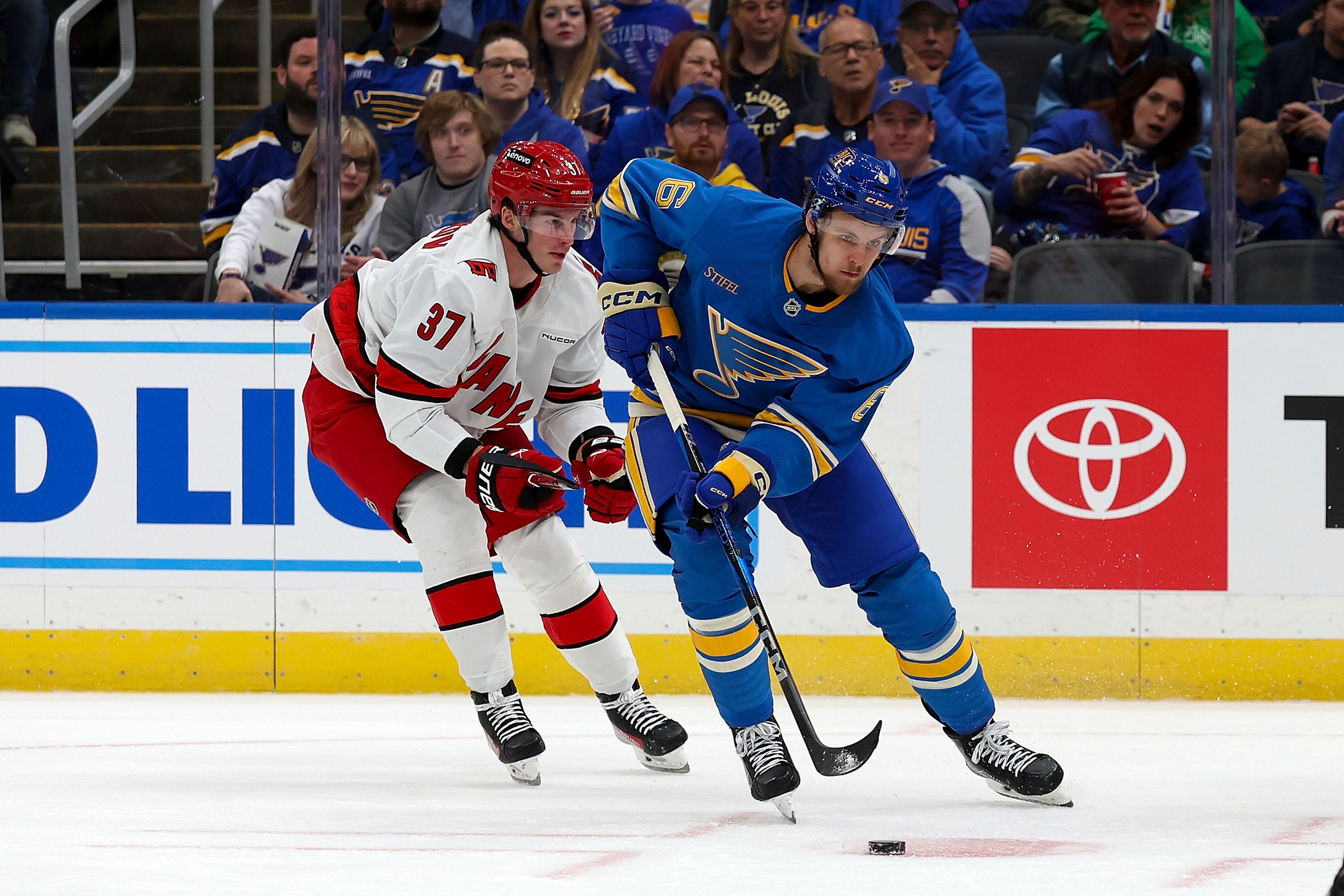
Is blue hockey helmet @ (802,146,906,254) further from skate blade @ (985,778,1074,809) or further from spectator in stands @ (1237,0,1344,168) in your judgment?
spectator in stands @ (1237,0,1344,168)

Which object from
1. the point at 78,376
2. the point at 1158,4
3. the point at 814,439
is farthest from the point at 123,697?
the point at 1158,4

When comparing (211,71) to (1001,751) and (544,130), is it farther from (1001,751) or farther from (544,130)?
(1001,751)

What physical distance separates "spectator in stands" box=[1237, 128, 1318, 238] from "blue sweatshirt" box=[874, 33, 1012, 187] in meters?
0.69

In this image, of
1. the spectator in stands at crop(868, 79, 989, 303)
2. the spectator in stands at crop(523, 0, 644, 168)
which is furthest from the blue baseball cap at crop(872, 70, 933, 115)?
the spectator in stands at crop(523, 0, 644, 168)

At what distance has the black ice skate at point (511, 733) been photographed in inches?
119

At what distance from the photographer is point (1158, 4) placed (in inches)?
185

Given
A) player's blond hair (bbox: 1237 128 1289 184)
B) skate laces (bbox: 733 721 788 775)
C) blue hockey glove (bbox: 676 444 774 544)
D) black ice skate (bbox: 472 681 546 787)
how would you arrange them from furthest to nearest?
player's blond hair (bbox: 1237 128 1289 184) < black ice skate (bbox: 472 681 546 787) < skate laces (bbox: 733 721 788 775) < blue hockey glove (bbox: 676 444 774 544)

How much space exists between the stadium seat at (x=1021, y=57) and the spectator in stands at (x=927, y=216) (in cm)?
27

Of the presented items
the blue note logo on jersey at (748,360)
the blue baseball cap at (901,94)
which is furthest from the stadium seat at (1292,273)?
the blue note logo on jersey at (748,360)

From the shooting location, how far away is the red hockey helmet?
2.91 m

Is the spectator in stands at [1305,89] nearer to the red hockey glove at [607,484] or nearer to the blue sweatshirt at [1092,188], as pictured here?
the blue sweatshirt at [1092,188]

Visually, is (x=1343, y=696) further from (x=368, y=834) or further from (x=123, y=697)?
(x=123, y=697)

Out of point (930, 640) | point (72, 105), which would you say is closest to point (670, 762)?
point (930, 640)

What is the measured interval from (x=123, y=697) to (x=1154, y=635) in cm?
291
